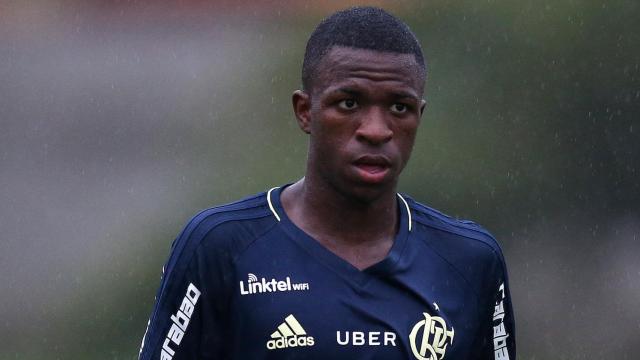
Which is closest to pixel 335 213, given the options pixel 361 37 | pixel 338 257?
pixel 338 257

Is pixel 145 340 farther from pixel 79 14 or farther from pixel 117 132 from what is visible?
pixel 79 14

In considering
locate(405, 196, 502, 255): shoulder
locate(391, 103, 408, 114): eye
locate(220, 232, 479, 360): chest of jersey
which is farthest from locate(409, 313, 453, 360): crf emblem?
locate(391, 103, 408, 114): eye

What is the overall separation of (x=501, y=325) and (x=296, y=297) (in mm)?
702

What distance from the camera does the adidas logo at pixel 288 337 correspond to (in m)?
4.37

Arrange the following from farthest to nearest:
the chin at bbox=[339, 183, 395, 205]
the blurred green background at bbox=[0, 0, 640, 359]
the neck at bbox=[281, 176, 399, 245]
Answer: the blurred green background at bbox=[0, 0, 640, 359]
the neck at bbox=[281, 176, 399, 245]
the chin at bbox=[339, 183, 395, 205]

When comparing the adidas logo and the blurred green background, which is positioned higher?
the blurred green background

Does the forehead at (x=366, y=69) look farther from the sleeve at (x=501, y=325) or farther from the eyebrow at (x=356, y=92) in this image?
the sleeve at (x=501, y=325)

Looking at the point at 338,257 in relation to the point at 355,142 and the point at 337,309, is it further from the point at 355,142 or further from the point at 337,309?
the point at 355,142

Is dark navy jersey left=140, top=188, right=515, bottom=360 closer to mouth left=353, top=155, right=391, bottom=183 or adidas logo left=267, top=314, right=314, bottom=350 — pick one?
adidas logo left=267, top=314, right=314, bottom=350

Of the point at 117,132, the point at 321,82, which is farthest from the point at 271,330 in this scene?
the point at 117,132

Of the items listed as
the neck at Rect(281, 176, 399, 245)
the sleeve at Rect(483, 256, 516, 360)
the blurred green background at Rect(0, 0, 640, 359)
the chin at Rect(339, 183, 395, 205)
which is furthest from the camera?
the blurred green background at Rect(0, 0, 640, 359)

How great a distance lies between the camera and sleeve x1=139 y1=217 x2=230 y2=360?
4.41 m

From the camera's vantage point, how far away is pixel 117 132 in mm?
13305

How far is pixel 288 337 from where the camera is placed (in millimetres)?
4379
